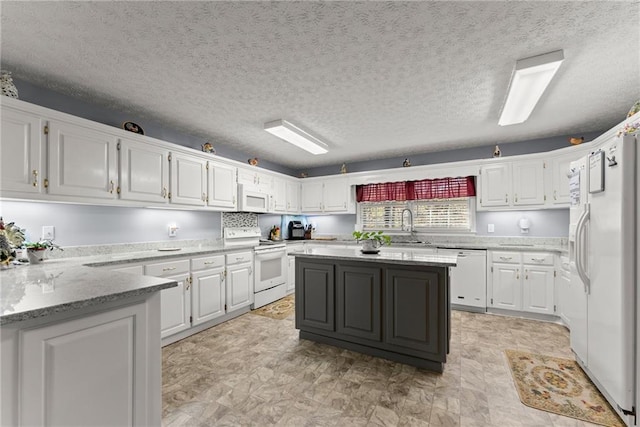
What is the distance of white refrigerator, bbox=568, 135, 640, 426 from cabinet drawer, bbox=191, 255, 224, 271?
3653mm

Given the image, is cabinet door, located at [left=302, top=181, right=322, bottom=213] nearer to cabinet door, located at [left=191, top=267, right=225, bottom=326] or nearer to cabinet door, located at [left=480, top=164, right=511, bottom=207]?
cabinet door, located at [left=191, top=267, right=225, bottom=326]

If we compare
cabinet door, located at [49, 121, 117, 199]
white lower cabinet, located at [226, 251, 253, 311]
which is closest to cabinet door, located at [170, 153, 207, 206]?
cabinet door, located at [49, 121, 117, 199]

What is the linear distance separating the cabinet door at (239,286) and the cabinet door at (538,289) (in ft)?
12.4

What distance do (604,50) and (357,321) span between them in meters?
2.91

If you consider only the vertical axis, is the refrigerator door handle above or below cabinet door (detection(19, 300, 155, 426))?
above

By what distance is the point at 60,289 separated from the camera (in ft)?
4.27

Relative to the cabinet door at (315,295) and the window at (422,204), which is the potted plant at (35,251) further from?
the window at (422,204)

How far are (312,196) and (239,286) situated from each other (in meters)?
2.55

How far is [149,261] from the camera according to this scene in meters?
2.79

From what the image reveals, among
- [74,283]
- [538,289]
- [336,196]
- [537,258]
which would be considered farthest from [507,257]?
[74,283]

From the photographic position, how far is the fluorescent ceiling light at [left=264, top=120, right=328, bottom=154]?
10.8 feet

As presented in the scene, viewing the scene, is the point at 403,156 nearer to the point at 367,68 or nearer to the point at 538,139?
the point at 538,139

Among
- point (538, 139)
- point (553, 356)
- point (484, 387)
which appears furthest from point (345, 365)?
point (538, 139)

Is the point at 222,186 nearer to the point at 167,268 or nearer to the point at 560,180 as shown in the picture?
the point at 167,268
